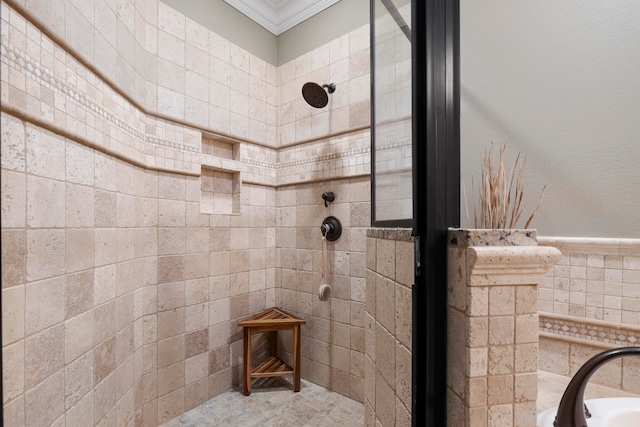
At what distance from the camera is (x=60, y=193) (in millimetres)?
1021

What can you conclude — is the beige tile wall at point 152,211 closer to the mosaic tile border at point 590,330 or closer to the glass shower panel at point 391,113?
the glass shower panel at point 391,113

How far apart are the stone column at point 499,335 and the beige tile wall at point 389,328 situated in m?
0.12

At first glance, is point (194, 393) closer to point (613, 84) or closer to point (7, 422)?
point (7, 422)

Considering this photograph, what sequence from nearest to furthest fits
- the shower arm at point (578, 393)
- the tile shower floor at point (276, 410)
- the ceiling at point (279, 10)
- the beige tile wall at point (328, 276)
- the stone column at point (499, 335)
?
1. the stone column at point (499, 335)
2. the shower arm at point (578, 393)
3. the tile shower floor at point (276, 410)
4. the beige tile wall at point (328, 276)
5. the ceiling at point (279, 10)

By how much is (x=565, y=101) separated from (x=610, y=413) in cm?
88

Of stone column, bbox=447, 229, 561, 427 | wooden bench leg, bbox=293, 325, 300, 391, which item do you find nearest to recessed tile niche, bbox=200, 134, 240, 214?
wooden bench leg, bbox=293, 325, 300, 391

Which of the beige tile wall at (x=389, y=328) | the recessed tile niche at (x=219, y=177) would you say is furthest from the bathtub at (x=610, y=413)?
the recessed tile niche at (x=219, y=177)

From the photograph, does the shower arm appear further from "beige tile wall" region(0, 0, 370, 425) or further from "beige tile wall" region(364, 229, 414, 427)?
"beige tile wall" region(0, 0, 370, 425)

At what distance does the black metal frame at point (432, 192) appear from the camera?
56 cm

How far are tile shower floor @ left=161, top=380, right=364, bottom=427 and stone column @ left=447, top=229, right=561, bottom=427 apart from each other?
4.46ft

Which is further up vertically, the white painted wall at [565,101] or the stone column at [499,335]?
the white painted wall at [565,101]

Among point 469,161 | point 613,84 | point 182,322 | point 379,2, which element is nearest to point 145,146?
point 182,322

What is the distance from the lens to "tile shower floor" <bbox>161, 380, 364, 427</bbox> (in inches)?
64.0

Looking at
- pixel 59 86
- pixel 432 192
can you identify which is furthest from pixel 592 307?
pixel 59 86
